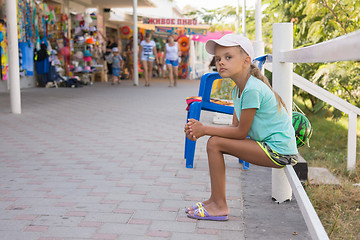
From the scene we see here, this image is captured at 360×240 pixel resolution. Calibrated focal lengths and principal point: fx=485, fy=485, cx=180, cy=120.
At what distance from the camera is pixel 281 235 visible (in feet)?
10.1

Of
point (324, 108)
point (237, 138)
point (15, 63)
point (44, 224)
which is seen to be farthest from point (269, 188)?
point (15, 63)

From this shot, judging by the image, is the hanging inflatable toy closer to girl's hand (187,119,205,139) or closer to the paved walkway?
the paved walkway

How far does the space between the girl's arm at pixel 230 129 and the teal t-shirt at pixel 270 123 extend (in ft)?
0.21

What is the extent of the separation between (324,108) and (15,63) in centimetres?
560

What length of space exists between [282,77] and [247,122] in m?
0.70

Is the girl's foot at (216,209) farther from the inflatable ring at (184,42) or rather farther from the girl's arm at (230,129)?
the inflatable ring at (184,42)

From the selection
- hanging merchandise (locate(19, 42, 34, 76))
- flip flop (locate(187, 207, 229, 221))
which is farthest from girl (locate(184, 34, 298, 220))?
hanging merchandise (locate(19, 42, 34, 76))

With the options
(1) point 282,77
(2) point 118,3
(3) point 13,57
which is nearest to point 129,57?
(2) point 118,3

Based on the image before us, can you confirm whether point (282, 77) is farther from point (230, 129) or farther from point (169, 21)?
point (169, 21)

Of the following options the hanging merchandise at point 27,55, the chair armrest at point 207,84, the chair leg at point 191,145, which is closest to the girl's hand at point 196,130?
the chair leg at point 191,145

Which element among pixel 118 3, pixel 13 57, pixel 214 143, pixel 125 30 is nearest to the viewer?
pixel 214 143

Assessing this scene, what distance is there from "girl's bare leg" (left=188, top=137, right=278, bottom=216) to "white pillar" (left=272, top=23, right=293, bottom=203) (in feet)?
1.73

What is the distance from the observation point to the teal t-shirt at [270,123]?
123 inches

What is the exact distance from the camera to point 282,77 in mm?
3619
